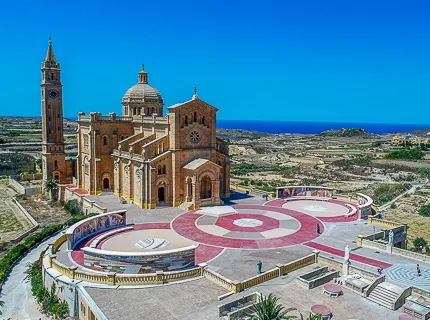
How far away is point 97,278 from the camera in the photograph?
22.3 metres

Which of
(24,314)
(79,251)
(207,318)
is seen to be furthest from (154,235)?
(207,318)

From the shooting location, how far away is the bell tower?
51.3 metres

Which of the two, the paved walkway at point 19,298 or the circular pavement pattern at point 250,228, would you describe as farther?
the circular pavement pattern at point 250,228

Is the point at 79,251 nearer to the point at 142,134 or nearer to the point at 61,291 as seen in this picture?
the point at 61,291

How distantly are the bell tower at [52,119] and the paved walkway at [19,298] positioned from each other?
2634 centimetres

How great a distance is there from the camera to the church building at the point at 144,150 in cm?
4084

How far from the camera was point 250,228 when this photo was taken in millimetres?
33750

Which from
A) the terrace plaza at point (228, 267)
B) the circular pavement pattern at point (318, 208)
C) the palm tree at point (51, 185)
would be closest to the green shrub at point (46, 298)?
the terrace plaza at point (228, 267)

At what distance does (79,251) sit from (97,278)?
5.94 meters

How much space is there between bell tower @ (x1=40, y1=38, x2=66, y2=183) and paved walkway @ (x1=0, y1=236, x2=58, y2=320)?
2634cm

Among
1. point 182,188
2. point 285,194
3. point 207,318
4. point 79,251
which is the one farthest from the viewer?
point 285,194

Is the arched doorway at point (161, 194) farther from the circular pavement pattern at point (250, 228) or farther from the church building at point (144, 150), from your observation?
the circular pavement pattern at point (250, 228)

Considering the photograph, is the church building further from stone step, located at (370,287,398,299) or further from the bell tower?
stone step, located at (370,287,398,299)

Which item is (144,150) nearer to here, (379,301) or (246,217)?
(246,217)
